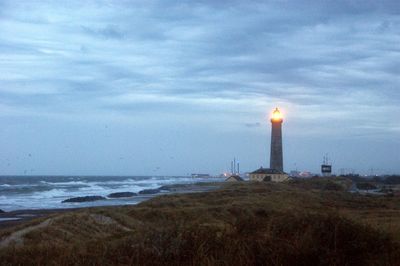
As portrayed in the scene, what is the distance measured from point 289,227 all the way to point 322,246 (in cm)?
97

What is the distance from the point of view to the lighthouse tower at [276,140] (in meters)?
75.2

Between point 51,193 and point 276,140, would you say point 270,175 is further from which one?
point 51,193

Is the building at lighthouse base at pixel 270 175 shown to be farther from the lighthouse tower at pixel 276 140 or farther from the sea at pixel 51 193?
the sea at pixel 51 193

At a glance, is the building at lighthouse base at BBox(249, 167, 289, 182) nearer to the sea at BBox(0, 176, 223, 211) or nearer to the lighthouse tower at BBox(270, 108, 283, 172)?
the lighthouse tower at BBox(270, 108, 283, 172)

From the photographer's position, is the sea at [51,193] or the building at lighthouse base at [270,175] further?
the building at lighthouse base at [270,175]

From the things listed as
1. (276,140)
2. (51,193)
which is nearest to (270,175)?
(276,140)

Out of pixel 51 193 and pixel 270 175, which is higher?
pixel 270 175

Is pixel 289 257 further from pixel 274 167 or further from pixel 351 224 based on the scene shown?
pixel 274 167

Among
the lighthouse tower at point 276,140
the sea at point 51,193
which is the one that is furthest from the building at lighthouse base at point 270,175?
the sea at point 51,193

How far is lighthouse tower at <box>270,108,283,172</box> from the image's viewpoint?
247 ft

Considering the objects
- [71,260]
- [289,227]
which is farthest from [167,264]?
[289,227]

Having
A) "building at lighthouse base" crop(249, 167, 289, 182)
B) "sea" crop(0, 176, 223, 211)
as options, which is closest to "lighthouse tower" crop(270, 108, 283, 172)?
"building at lighthouse base" crop(249, 167, 289, 182)

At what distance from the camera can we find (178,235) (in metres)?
8.41

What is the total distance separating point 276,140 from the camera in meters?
75.1
